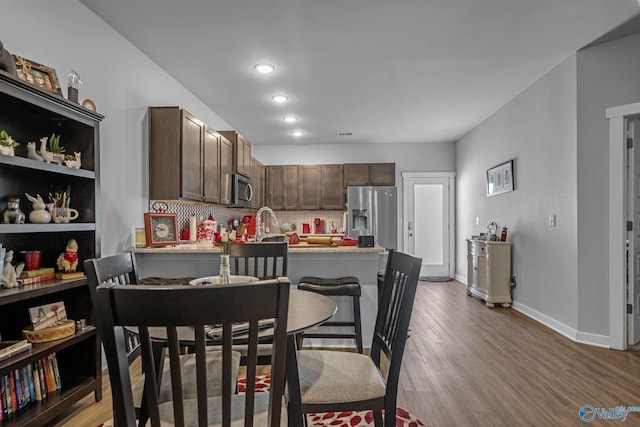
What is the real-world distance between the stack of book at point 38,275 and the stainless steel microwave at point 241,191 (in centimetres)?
269

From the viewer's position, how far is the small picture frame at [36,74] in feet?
5.94

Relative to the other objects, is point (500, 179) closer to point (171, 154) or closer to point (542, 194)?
point (542, 194)

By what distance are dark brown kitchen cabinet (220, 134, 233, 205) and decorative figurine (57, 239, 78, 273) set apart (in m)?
2.20

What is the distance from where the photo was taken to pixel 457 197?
6.93 meters

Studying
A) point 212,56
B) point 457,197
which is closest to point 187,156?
point 212,56

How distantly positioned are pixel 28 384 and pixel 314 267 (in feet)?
6.29

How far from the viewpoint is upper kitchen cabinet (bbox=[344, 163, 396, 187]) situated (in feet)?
21.9

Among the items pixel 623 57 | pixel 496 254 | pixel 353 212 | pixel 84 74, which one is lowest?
pixel 496 254

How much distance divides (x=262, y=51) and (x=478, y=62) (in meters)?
2.02

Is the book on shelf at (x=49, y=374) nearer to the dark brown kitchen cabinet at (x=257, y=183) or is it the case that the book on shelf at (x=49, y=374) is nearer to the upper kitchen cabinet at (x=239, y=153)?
the upper kitchen cabinet at (x=239, y=153)

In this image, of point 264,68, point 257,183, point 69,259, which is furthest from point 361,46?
point 257,183

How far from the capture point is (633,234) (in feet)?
10.4

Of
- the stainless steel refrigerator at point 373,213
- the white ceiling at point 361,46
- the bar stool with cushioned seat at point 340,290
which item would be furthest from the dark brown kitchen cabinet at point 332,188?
the bar stool with cushioned seat at point 340,290

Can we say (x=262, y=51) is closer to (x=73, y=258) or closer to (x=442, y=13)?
(x=442, y=13)
